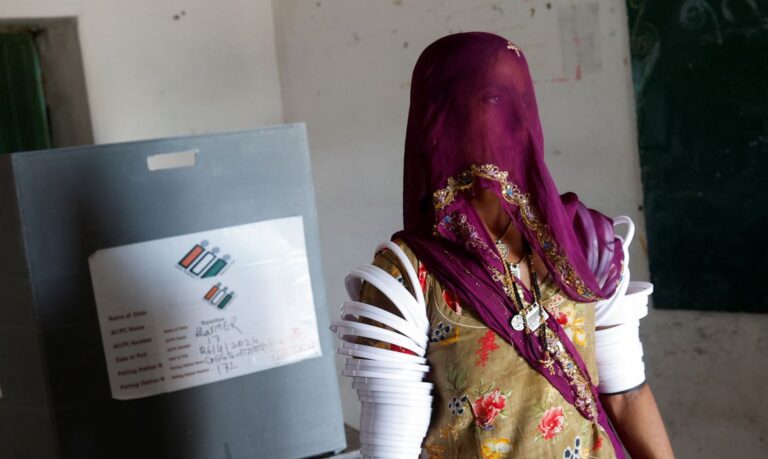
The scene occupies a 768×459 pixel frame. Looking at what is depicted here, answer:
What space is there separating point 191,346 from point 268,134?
33 centimetres

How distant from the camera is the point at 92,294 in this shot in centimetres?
117

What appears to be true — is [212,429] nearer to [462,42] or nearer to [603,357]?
[603,357]

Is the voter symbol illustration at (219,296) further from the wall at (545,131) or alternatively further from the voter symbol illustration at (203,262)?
the wall at (545,131)

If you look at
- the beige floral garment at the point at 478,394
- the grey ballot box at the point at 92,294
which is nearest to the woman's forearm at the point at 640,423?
the beige floral garment at the point at 478,394

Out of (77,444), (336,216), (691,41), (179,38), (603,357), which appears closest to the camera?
(603,357)

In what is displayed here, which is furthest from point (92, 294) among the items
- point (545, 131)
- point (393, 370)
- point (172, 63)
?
point (172, 63)

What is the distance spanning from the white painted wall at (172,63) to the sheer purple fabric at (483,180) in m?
1.65

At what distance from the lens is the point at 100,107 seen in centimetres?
238

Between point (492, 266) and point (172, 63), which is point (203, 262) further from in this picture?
point (172, 63)

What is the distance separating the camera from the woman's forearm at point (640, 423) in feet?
3.39

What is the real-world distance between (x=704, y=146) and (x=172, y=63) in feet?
4.92

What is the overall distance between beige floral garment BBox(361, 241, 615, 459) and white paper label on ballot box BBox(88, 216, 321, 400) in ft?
1.22

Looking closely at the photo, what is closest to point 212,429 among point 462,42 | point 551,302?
point 551,302

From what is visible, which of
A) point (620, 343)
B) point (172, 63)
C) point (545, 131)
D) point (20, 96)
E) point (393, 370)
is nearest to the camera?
point (393, 370)
